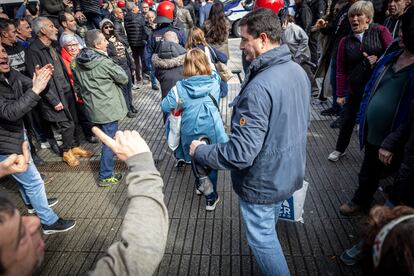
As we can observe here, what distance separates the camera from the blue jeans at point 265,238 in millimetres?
2252

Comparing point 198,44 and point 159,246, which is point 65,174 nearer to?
point 198,44

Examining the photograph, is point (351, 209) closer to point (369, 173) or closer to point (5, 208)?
point (369, 173)

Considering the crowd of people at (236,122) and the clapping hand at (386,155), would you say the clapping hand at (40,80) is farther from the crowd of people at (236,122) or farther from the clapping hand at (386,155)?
the clapping hand at (386,155)

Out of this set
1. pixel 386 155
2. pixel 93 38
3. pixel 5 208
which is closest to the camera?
pixel 5 208

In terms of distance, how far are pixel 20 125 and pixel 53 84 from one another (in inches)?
61.4

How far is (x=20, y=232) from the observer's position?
104cm

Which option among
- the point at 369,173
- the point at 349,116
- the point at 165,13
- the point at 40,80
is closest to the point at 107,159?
the point at 40,80

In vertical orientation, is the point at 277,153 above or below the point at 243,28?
below

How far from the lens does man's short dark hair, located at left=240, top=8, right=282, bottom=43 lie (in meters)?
2.11

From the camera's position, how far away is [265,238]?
228 cm

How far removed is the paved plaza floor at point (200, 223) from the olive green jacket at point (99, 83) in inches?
39.0

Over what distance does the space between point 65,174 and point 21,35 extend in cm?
283

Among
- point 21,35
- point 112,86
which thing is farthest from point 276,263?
point 21,35

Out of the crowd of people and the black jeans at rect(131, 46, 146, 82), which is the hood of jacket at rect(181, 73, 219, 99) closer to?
the crowd of people
